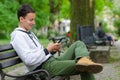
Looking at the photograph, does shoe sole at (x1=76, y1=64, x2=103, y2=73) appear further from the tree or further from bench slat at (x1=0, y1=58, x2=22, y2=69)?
the tree

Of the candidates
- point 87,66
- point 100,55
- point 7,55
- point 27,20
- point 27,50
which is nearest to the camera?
point 87,66

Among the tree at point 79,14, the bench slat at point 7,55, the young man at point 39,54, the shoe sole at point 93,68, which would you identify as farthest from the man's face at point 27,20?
the tree at point 79,14

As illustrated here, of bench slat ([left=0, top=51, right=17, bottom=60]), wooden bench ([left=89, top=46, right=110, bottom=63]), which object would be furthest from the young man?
wooden bench ([left=89, top=46, right=110, bottom=63])

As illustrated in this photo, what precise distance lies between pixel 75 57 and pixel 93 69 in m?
0.58

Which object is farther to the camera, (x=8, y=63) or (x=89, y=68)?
(x=8, y=63)

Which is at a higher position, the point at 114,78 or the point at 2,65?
the point at 2,65

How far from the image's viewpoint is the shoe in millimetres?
5215

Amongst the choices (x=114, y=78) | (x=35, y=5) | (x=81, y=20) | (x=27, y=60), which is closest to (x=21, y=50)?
(x=27, y=60)

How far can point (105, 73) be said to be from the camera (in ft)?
31.7

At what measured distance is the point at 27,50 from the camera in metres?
5.43

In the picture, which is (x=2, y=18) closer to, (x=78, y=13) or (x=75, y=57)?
(x=78, y=13)

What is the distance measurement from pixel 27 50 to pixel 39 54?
8.7 inches

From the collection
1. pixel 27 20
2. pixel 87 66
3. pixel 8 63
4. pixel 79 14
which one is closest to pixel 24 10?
pixel 27 20

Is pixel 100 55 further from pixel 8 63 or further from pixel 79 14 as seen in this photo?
pixel 8 63
